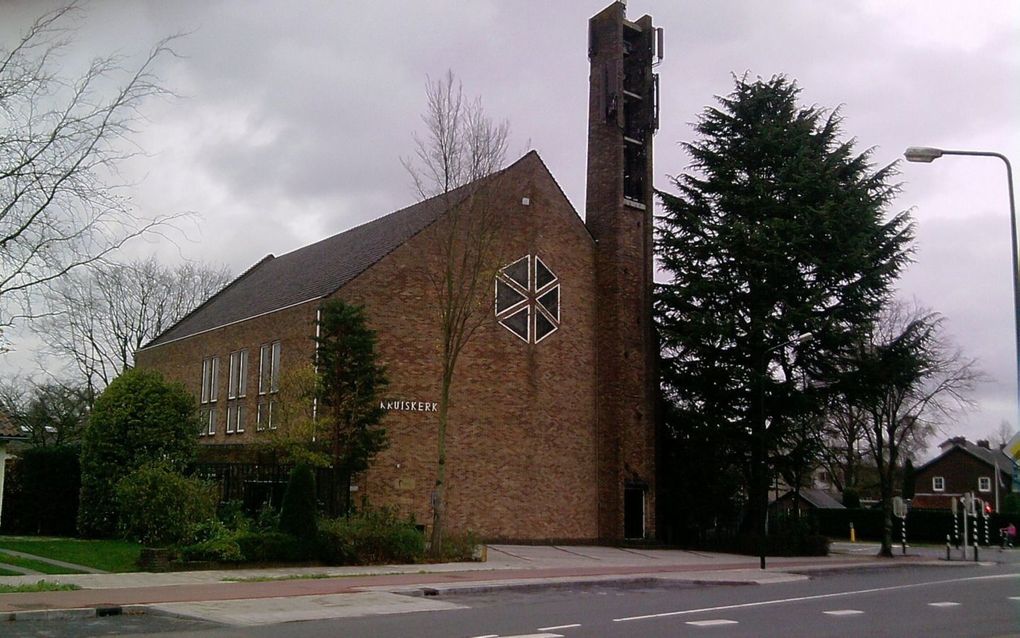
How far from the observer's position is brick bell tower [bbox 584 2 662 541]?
3850 cm

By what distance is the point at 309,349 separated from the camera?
34.2 m

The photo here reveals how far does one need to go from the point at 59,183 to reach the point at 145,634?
27.1 ft

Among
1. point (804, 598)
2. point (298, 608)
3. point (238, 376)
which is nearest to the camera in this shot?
point (298, 608)

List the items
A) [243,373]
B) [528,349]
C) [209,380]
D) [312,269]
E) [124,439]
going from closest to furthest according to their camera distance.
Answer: [124,439] → [528,349] → [243,373] → [312,269] → [209,380]

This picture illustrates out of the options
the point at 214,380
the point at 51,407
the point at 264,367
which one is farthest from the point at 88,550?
the point at 51,407

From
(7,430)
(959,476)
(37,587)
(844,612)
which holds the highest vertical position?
(7,430)

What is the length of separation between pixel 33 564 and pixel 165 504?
156 inches

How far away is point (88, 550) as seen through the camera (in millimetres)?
24969

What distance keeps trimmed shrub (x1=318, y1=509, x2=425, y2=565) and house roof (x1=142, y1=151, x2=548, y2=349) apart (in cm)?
936

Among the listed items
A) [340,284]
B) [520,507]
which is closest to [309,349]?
[340,284]

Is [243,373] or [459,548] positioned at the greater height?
[243,373]

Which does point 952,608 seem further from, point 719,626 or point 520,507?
point 520,507

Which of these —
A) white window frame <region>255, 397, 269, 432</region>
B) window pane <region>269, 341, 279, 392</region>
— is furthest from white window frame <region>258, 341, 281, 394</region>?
white window frame <region>255, 397, 269, 432</region>

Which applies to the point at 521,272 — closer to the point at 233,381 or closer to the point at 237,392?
the point at 237,392
